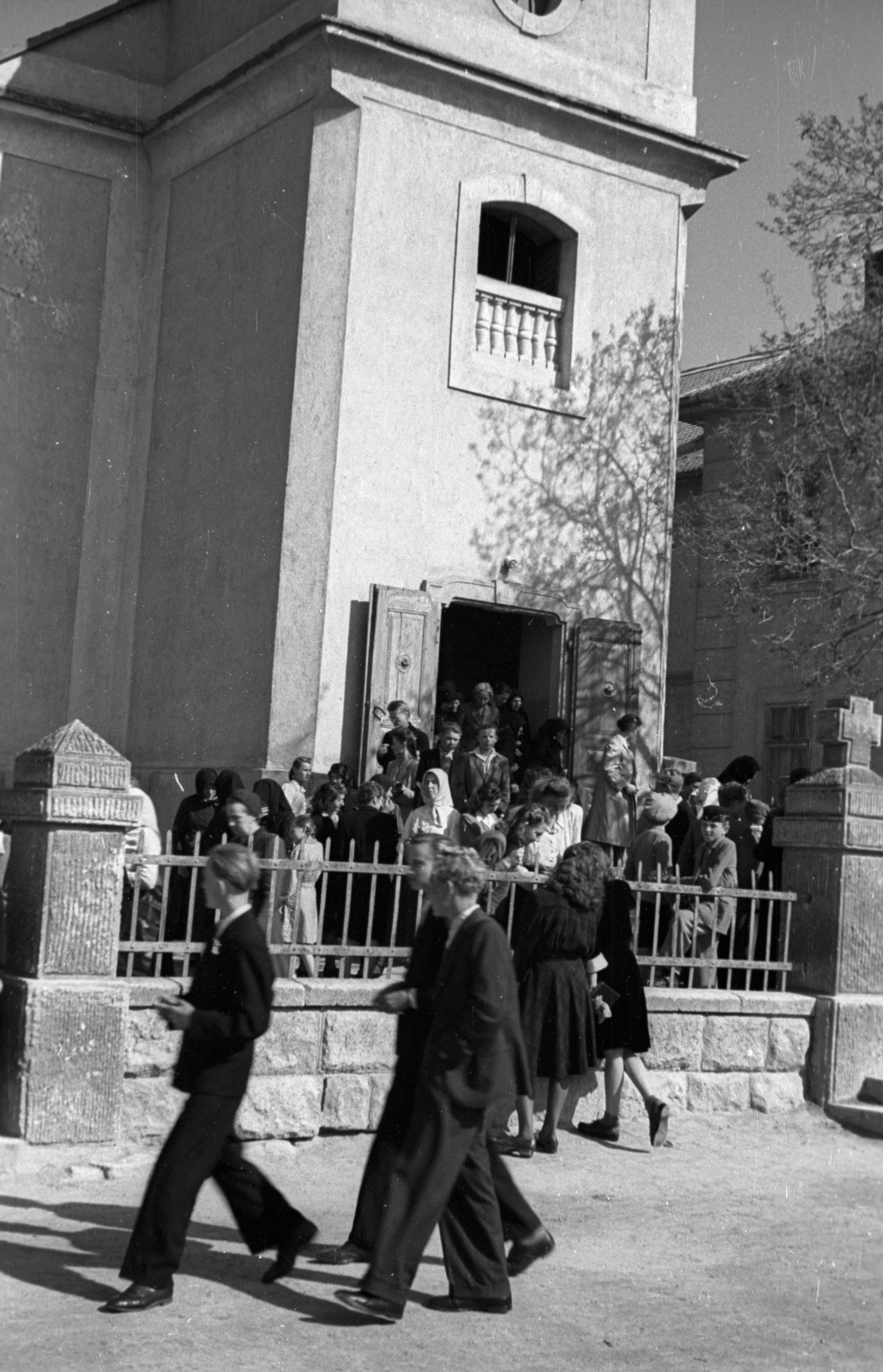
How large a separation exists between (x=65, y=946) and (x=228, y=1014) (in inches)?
83.7

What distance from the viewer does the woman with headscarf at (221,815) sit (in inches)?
418

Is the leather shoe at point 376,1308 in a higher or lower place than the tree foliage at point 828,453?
lower

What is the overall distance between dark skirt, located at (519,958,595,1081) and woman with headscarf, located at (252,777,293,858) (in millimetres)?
2022

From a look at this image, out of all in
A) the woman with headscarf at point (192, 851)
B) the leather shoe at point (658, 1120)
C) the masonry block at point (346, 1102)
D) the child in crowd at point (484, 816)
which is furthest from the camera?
the child in crowd at point (484, 816)

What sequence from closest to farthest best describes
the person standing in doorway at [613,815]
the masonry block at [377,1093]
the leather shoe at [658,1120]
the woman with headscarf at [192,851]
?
the masonry block at [377,1093] < the woman with headscarf at [192,851] < the leather shoe at [658,1120] < the person standing in doorway at [613,815]

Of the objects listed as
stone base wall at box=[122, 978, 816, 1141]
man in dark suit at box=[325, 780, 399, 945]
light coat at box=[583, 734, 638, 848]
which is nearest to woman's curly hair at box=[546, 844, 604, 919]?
man in dark suit at box=[325, 780, 399, 945]

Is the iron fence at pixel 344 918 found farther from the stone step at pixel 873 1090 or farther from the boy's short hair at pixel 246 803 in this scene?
the stone step at pixel 873 1090

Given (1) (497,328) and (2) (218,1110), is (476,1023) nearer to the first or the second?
(2) (218,1110)

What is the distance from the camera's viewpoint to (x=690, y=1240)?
7863 mm

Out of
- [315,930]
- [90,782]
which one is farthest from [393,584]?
[90,782]

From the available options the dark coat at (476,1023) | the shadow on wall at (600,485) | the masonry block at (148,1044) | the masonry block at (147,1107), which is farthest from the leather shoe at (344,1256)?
the shadow on wall at (600,485)

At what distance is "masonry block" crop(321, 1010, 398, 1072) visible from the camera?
912 cm

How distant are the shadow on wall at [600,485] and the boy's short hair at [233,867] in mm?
10386

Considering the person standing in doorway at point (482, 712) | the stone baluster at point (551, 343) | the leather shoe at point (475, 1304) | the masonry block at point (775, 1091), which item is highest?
the stone baluster at point (551, 343)
